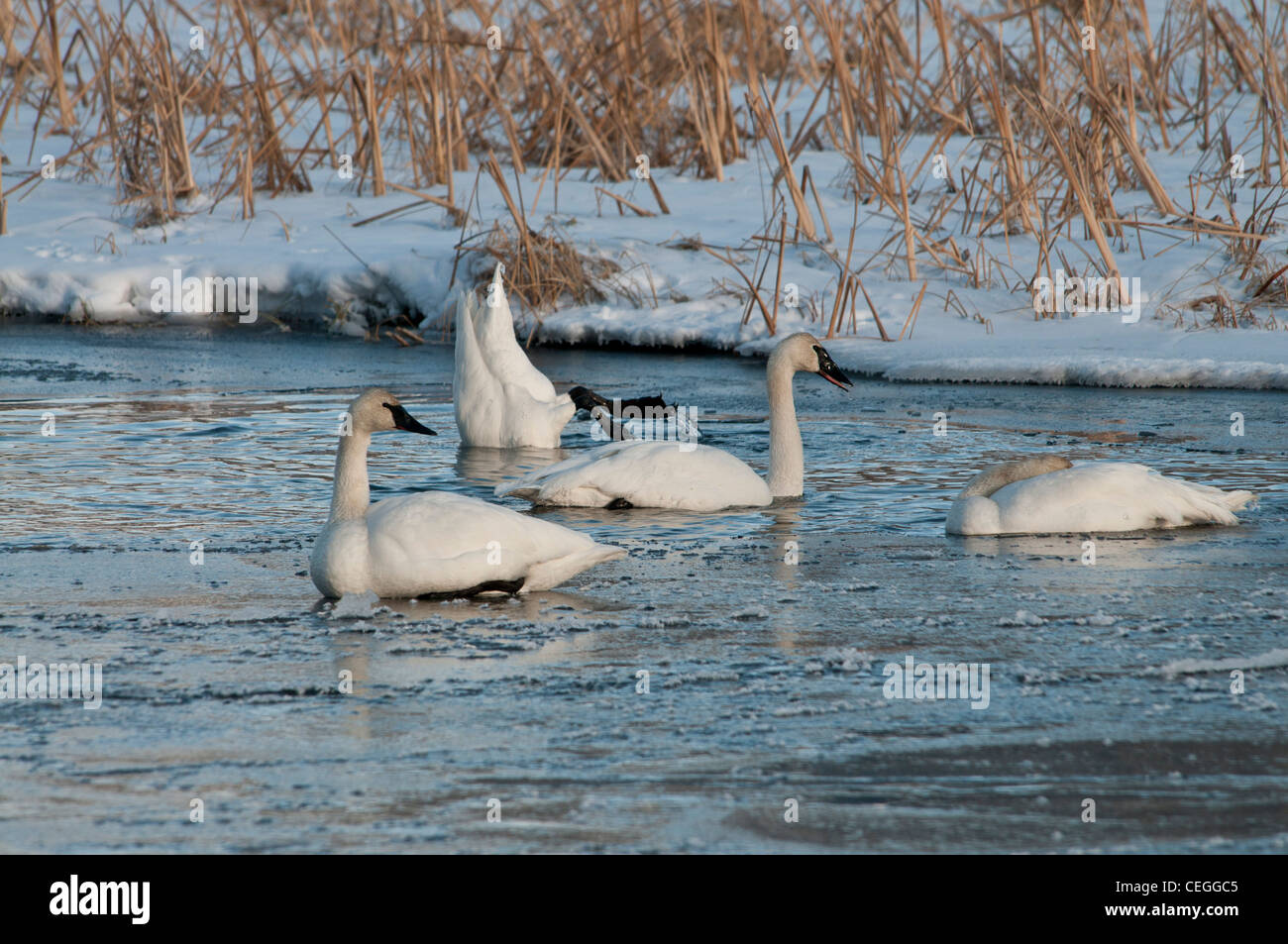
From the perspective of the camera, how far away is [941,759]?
3656 millimetres

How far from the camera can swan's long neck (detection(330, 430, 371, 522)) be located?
5.16m

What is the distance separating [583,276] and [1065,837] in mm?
9473

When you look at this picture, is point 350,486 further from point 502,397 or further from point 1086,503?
point 502,397

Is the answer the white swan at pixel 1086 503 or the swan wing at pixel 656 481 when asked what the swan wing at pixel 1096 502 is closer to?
the white swan at pixel 1086 503

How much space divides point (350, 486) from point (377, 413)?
0.31 m

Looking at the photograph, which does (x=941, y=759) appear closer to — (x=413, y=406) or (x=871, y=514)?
(x=871, y=514)

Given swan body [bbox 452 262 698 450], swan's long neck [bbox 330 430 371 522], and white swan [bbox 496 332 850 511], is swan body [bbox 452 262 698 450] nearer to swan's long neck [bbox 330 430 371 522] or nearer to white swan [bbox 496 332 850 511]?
white swan [bbox 496 332 850 511]

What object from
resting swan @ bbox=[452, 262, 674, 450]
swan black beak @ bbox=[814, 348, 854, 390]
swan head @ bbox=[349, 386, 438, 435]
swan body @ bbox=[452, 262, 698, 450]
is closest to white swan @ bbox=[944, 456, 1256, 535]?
swan black beak @ bbox=[814, 348, 854, 390]

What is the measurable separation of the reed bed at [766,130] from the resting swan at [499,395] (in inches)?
106

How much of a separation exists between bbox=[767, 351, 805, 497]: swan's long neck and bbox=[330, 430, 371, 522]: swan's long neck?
7.43 ft

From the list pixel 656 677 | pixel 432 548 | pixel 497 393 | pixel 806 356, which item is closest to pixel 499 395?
pixel 497 393

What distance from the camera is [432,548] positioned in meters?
4.95

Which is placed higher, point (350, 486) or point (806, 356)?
point (806, 356)

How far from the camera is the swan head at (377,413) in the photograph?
5375 millimetres
